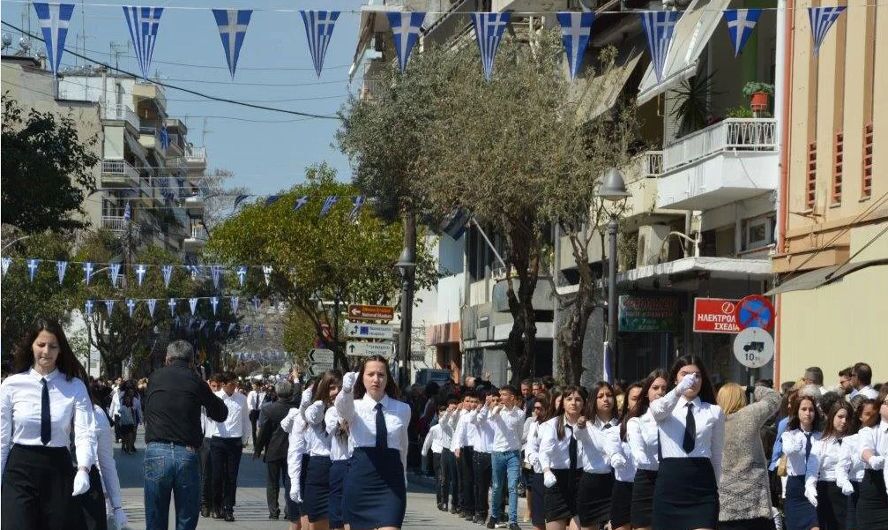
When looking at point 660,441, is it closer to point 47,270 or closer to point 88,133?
point 47,270

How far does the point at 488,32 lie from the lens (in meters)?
22.1

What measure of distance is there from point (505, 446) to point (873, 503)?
358 inches

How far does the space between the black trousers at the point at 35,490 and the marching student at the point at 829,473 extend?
23.4 feet

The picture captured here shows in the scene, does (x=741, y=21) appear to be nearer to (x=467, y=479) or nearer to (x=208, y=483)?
(x=467, y=479)

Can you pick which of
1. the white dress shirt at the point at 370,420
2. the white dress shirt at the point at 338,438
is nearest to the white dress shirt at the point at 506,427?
the white dress shirt at the point at 338,438

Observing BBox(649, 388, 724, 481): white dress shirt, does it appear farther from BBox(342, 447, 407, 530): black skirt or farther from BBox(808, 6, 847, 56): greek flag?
BBox(808, 6, 847, 56): greek flag

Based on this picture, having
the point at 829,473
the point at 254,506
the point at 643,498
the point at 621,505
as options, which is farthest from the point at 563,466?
the point at 254,506

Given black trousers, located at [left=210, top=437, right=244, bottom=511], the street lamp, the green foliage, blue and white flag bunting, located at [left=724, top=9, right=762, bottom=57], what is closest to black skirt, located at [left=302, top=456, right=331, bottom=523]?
black trousers, located at [left=210, top=437, right=244, bottom=511]

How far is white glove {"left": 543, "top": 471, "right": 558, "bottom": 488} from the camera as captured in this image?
15.8 m

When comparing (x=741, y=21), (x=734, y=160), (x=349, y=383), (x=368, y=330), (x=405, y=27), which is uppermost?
(x=741, y=21)

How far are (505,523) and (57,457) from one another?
44.6ft

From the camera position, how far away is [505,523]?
2341 centimetres

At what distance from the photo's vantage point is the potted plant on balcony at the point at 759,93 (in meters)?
31.3

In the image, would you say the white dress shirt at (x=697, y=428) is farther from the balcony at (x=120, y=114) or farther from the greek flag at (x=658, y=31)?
the balcony at (x=120, y=114)
